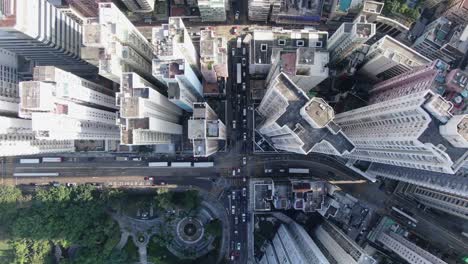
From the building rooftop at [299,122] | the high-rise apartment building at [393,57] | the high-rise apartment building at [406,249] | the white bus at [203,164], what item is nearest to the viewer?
the building rooftop at [299,122]

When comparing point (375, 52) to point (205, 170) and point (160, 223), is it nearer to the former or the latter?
point (205, 170)

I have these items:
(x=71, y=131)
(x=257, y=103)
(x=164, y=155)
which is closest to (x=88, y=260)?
(x=164, y=155)

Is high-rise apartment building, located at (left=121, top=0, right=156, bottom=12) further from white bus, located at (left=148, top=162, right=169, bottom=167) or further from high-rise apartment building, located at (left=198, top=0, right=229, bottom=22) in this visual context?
white bus, located at (left=148, top=162, right=169, bottom=167)

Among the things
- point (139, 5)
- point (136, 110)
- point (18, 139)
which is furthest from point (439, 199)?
point (18, 139)

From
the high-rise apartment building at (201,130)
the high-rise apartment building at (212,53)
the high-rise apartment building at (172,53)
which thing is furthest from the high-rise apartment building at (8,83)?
the high-rise apartment building at (212,53)

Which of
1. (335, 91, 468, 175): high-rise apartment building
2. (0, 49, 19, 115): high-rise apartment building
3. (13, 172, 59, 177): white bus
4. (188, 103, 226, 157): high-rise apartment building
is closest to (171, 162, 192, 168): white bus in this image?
(188, 103, 226, 157): high-rise apartment building

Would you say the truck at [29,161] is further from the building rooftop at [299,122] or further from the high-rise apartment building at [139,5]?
the building rooftop at [299,122]

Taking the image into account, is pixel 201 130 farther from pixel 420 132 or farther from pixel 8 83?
pixel 8 83
